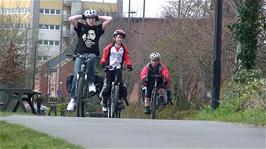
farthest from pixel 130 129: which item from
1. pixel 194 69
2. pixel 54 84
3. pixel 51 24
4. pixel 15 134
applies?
pixel 51 24

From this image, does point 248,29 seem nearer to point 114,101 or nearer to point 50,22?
point 114,101

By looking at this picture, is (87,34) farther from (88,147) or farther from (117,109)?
(88,147)

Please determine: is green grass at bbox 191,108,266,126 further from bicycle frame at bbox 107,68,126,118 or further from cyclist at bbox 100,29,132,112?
cyclist at bbox 100,29,132,112

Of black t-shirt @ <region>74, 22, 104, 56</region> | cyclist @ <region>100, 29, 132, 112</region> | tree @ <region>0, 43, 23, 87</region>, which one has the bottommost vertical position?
tree @ <region>0, 43, 23, 87</region>

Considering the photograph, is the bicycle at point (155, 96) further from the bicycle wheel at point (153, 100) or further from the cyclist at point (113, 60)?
the cyclist at point (113, 60)

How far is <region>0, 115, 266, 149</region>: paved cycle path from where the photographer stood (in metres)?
9.11

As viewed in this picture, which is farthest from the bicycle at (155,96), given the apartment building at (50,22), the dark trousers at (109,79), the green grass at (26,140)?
the apartment building at (50,22)

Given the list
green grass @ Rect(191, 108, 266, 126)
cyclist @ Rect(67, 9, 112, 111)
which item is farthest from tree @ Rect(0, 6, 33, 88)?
cyclist @ Rect(67, 9, 112, 111)

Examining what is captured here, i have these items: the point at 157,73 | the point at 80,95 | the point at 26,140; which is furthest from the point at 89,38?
the point at 26,140

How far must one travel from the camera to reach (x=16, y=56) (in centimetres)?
4922

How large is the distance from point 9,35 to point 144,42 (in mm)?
11149

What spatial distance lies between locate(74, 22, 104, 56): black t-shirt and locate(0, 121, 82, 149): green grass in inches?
177

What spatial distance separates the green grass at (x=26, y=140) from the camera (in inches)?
343

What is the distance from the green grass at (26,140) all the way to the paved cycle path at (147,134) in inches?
9.3
